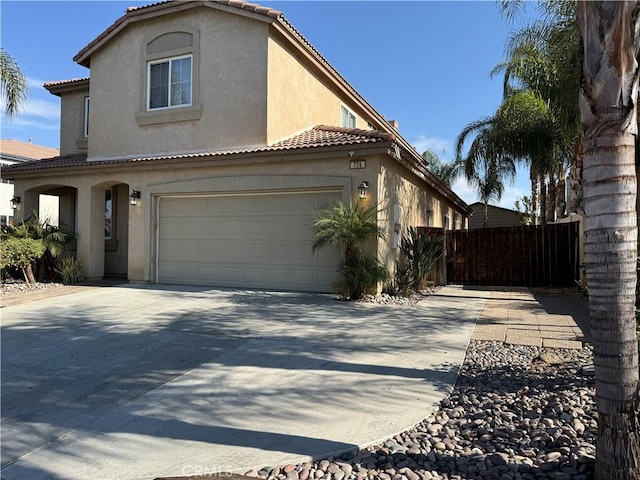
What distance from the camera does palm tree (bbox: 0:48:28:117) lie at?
11.2 m

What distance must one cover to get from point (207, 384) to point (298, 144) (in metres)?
7.49

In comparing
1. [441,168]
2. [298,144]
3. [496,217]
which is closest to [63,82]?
[298,144]

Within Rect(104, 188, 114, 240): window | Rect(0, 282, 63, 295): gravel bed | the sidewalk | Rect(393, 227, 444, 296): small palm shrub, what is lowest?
the sidewalk

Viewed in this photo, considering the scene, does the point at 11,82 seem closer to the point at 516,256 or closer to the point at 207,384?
the point at 207,384

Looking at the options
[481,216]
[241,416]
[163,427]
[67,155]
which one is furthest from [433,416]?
[481,216]

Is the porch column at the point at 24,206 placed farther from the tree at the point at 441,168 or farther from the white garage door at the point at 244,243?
the tree at the point at 441,168

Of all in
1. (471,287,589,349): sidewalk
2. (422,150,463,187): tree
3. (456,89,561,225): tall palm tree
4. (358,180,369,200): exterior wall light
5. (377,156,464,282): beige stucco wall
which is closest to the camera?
(471,287,589,349): sidewalk

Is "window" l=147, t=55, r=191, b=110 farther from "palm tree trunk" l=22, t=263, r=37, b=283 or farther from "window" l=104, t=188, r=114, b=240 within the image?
"palm tree trunk" l=22, t=263, r=37, b=283

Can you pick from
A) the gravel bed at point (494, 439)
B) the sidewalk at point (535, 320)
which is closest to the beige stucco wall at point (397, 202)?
the sidewalk at point (535, 320)

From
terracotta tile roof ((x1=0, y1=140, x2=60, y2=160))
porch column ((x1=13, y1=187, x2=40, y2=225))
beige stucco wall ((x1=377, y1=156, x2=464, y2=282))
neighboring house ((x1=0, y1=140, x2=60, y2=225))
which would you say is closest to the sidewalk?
beige stucco wall ((x1=377, y1=156, x2=464, y2=282))

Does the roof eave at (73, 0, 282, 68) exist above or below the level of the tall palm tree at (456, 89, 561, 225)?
above

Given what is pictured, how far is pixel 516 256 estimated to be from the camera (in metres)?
12.4

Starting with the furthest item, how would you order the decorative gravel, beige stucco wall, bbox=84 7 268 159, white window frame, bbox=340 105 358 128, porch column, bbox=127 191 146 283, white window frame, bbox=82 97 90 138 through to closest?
white window frame, bbox=82 97 90 138 → white window frame, bbox=340 105 358 128 → porch column, bbox=127 191 146 283 → beige stucco wall, bbox=84 7 268 159 → the decorative gravel

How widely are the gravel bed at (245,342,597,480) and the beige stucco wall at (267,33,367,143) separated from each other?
9.06 m
